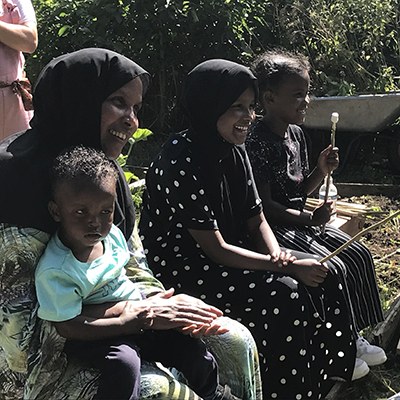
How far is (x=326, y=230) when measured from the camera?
10.7 ft

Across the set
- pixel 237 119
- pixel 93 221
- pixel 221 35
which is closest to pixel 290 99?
pixel 237 119

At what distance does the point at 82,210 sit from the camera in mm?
1946

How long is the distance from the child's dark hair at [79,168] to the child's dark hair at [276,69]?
4.31 feet

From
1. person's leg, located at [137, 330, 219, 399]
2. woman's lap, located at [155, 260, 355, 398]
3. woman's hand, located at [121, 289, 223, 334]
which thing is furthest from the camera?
woman's lap, located at [155, 260, 355, 398]

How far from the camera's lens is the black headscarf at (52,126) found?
1.98m

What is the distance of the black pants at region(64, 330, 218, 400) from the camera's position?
6.28 feet

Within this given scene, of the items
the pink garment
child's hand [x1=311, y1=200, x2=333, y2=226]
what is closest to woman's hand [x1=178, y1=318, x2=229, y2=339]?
child's hand [x1=311, y1=200, x2=333, y2=226]

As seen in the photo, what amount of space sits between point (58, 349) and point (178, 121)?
5.05 meters

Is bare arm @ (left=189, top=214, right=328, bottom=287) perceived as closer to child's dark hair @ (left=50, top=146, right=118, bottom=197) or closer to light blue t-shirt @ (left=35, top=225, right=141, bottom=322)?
light blue t-shirt @ (left=35, top=225, right=141, bottom=322)

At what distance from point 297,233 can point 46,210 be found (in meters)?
1.48

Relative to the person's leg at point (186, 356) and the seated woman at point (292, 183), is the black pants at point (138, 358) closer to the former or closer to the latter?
the person's leg at point (186, 356)

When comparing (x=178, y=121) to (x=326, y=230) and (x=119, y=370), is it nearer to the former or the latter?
(x=326, y=230)

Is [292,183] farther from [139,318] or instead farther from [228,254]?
[139,318]

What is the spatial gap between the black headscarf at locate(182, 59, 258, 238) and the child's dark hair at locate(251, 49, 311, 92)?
368 mm
